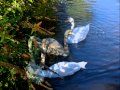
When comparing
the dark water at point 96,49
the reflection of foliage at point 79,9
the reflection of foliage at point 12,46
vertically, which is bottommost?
the dark water at point 96,49

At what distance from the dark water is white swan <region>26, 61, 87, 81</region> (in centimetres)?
18

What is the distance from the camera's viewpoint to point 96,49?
36.3 ft

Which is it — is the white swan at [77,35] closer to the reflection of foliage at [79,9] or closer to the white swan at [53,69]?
the white swan at [53,69]

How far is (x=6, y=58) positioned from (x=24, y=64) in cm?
98

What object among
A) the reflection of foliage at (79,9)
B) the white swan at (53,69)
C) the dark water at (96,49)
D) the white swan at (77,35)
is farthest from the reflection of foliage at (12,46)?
the reflection of foliage at (79,9)

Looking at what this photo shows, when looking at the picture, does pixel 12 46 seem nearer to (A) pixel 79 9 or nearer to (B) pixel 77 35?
(B) pixel 77 35

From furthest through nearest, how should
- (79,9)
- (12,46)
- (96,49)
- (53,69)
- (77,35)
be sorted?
(79,9) → (77,35) → (96,49) → (53,69) → (12,46)

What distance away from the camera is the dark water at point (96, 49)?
28.0 ft

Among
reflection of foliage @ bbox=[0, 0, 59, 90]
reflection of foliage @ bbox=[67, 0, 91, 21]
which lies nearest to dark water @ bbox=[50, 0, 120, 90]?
reflection of foliage @ bbox=[67, 0, 91, 21]

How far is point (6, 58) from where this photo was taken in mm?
6512

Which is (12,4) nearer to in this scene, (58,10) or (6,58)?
(6,58)

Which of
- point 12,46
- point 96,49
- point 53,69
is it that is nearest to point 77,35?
point 96,49

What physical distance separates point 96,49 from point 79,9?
683 cm

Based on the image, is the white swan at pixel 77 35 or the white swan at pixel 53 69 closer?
the white swan at pixel 53 69
